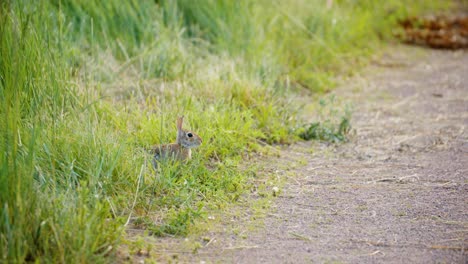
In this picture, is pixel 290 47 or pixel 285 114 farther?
pixel 290 47

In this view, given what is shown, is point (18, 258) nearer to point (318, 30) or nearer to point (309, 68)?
point (309, 68)

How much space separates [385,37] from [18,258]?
780 centimetres

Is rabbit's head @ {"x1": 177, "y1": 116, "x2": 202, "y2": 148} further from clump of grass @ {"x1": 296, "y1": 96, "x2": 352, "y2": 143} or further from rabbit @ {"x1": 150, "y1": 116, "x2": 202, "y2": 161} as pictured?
clump of grass @ {"x1": 296, "y1": 96, "x2": 352, "y2": 143}

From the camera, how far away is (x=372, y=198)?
449cm

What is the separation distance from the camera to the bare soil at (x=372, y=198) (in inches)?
143

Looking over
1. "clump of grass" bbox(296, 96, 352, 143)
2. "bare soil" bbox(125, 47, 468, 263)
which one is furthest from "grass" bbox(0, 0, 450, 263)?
"bare soil" bbox(125, 47, 468, 263)

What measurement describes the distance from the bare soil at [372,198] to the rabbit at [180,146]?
681 mm

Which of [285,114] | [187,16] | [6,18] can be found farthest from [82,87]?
[187,16]

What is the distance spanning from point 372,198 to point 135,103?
2087mm

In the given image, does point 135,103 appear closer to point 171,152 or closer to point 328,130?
point 171,152

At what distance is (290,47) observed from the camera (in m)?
7.65

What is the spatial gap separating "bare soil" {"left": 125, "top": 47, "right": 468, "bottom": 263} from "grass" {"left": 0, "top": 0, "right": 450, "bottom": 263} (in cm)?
30

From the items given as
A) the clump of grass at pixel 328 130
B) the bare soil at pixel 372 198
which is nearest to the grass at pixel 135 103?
the clump of grass at pixel 328 130

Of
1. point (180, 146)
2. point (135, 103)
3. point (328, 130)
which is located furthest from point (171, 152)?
point (328, 130)
